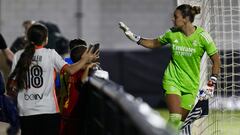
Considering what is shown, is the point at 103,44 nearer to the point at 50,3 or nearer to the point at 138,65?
the point at 50,3

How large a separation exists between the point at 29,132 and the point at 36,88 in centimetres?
43

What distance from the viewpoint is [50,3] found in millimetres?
27359

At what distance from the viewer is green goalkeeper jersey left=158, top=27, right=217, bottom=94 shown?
35.5 feet

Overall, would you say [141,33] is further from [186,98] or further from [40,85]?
[40,85]

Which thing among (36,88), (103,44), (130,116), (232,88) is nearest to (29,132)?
(36,88)

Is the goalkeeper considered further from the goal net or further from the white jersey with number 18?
the white jersey with number 18

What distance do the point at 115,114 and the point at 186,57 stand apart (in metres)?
3.63

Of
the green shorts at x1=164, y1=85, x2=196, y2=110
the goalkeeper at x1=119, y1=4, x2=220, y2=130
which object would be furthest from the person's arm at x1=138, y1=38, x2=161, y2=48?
the green shorts at x1=164, y1=85, x2=196, y2=110

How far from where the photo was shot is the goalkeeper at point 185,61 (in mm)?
10797

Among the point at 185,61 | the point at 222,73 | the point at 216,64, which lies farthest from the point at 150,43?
the point at 222,73

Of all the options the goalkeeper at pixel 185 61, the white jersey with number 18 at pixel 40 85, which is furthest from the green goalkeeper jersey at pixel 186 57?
the white jersey with number 18 at pixel 40 85

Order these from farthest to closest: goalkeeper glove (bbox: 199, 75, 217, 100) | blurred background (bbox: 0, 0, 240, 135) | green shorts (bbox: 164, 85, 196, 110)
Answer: blurred background (bbox: 0, 0, 240, 135)
green shorts (bbox: 164, 85, 196, 110)
goalkeeper glove (bbox: 199, 75, 217, 100)

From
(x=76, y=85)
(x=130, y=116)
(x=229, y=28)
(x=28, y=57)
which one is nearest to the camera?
(x=130, y=116)

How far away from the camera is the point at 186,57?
1088cm
